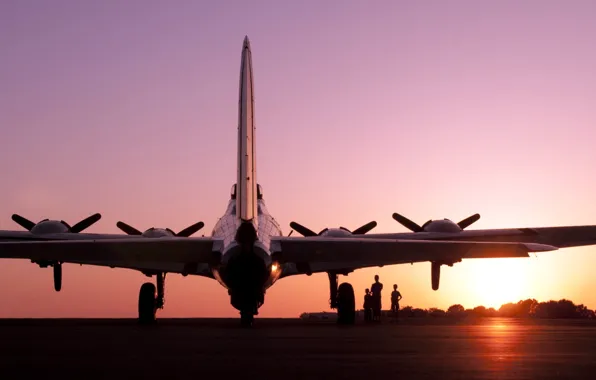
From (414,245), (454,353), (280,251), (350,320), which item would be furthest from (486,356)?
(350,320)

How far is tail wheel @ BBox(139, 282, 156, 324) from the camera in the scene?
29.6 metres

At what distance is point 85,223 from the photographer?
39.3 metres

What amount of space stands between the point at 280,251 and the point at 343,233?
10.5m

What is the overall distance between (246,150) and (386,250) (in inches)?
187

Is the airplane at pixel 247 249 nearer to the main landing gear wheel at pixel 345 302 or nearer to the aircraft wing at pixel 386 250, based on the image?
the aircraft wing at pixel 386 250

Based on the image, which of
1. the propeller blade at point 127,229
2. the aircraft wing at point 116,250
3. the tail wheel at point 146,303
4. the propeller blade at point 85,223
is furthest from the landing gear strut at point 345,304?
the propeller blade at point 85,223

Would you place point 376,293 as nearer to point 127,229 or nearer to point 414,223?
point 414,223

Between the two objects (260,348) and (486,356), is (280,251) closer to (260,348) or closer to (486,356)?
(260,348)

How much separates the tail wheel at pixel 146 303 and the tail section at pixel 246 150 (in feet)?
22.0

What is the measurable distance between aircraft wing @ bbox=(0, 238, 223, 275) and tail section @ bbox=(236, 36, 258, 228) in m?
1.46

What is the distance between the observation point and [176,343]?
53.2ft

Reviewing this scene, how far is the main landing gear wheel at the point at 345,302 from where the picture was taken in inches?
1185

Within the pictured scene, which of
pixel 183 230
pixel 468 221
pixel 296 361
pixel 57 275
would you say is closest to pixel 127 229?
→ pixel 183 230

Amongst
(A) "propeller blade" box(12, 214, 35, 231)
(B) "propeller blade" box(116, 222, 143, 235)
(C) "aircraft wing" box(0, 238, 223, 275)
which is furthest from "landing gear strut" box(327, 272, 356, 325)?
(A) "propeller blade" box(12, 214, 35, 231)
